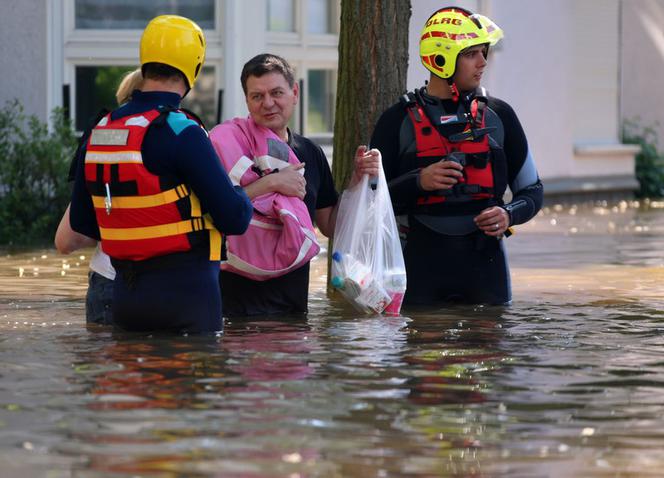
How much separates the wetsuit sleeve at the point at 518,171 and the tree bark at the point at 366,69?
7.07 ft

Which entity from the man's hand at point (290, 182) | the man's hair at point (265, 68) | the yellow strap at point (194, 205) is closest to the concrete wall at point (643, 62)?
the man's hair at point (265, 68)

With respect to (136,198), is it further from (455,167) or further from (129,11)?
(129,11)

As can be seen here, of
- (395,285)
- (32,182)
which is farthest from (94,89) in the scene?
(395,285)

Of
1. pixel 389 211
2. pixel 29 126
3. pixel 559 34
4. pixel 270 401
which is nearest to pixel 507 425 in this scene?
pixel 270 401

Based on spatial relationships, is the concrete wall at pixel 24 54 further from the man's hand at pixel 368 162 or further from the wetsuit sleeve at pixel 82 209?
the wetsuit sleeve at pixel 82 209

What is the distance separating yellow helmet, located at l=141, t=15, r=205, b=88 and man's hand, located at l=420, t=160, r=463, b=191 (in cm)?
151

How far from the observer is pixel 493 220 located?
26.6 ft

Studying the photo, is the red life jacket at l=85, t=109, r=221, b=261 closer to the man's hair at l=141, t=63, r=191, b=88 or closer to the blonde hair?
the man's hair at l=141, t=63, r=191, b=88

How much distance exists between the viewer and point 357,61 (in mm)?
10508

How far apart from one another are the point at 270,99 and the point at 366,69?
2.68 m

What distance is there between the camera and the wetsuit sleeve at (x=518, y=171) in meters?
8.31

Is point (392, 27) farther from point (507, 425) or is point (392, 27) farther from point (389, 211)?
point (507, 425)

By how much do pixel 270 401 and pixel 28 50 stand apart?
9.53m

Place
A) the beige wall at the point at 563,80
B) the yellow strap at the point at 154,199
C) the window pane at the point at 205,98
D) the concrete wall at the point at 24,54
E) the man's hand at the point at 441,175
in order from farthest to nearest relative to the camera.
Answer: the beige wall at the point at 563,80 → the window pane at the point at 205,98 → the concrete wall at the point at 24,54 → the man's hand at the point at 441,175 → the yellow strap at the point at 154,199
